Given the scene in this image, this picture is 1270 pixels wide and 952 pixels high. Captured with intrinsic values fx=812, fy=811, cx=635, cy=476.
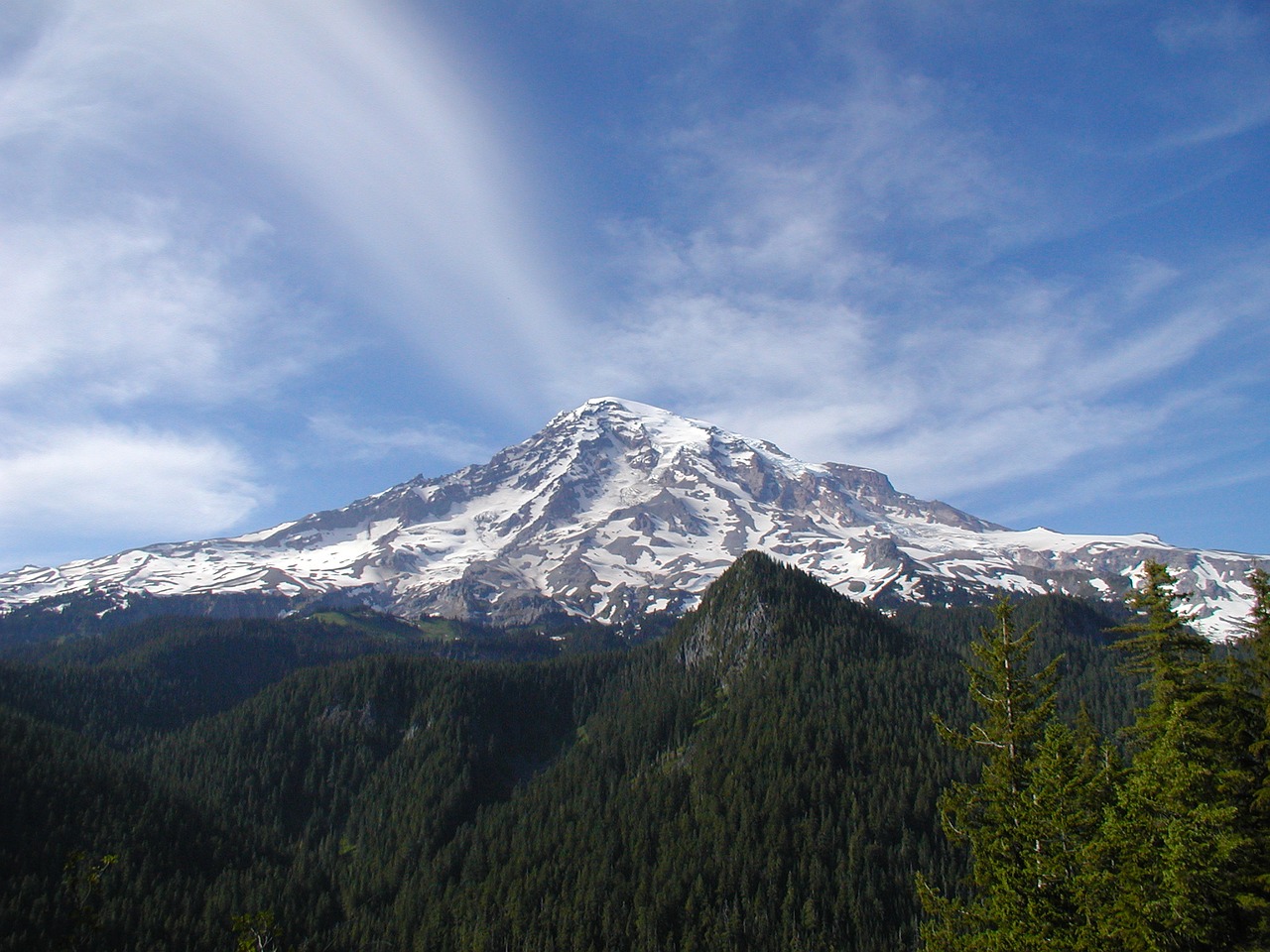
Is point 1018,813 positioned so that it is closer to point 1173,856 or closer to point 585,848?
point 1173,856

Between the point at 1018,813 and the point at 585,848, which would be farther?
the point at 585,848

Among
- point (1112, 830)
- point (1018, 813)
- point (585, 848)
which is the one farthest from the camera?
point (585, 848)

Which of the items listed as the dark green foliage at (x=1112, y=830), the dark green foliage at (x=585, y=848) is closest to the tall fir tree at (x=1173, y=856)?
the dark green foliage at (x=1112, y=830)

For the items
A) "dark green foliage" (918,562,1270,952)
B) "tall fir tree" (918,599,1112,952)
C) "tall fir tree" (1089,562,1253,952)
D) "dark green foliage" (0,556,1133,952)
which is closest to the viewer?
"tall fir tree" (1089,562,1253,952)

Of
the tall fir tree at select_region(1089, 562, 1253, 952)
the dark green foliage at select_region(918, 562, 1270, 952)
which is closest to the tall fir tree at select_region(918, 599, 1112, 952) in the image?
the dark green foliage at select_region(918, 562, 1270, 952)

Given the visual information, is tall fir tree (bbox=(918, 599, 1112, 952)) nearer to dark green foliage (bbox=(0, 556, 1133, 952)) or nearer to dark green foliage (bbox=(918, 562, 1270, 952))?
dark green foliage (bbox=(918, 562, 1270, 952))


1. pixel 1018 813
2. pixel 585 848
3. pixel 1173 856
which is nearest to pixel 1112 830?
pixel 1173 856

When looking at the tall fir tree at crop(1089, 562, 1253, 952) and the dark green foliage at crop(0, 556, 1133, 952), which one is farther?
the dark green foliage at crop(0, 556, 1133, 952)

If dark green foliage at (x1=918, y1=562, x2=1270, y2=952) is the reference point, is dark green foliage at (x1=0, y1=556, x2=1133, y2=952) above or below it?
below

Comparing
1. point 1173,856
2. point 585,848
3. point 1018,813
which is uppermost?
point 1018,813

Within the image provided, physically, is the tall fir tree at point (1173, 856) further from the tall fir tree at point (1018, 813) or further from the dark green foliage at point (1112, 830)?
the tall fir tree at point (1018, 813)

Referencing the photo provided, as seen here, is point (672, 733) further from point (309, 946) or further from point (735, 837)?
point (309, 946)

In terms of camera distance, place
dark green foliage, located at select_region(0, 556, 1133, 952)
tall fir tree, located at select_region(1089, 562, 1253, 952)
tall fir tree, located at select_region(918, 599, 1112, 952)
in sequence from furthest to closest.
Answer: dark green foliage, located at select_region(0, 556, 1133, 952) → tall fir tree, located at select_region(918, 599, 1112, 952) → tall fir tree, located at select_region(1089, 562, 1253, 952)

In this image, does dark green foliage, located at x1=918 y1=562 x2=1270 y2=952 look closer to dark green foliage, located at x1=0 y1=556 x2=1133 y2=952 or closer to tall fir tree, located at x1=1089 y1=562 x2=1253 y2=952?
tall fir tree, located at x1=1089 y1=562 x2=1253 y2=952
